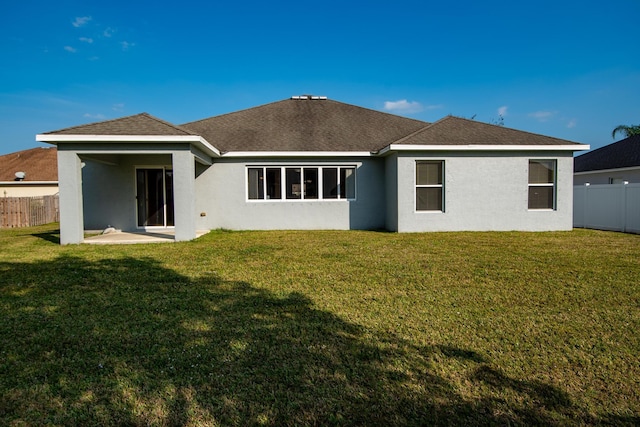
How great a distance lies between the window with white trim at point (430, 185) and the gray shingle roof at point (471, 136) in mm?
799

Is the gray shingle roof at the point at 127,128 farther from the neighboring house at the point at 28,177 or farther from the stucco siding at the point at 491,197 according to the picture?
the neighboring house at the point at 28,177

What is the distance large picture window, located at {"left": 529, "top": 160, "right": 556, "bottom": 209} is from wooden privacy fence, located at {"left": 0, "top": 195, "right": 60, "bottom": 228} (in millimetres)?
21083

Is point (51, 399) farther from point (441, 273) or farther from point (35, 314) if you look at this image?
point (441, 273)

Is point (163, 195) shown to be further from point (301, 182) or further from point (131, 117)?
point (301, 182)

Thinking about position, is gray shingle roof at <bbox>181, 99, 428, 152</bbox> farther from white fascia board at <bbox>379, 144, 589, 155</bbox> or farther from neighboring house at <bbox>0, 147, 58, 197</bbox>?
neighboring house at <bbox>0, 147, 58, 197</bbox>

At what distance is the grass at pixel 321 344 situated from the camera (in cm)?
252

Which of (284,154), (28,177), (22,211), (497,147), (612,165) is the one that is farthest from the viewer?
(28,177)

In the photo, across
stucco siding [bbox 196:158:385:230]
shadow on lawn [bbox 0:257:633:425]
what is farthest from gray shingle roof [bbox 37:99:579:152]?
shadow on lawn [bbox 0:257:633:425]

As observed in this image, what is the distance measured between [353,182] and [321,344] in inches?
412

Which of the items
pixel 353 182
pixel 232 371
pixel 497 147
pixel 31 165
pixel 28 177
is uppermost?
pixel 31 165

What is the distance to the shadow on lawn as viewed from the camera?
8.06ft

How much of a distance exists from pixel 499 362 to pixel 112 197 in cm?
1330

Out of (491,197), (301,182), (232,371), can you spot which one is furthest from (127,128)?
(491,197)

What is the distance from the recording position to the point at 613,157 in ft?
61.8
